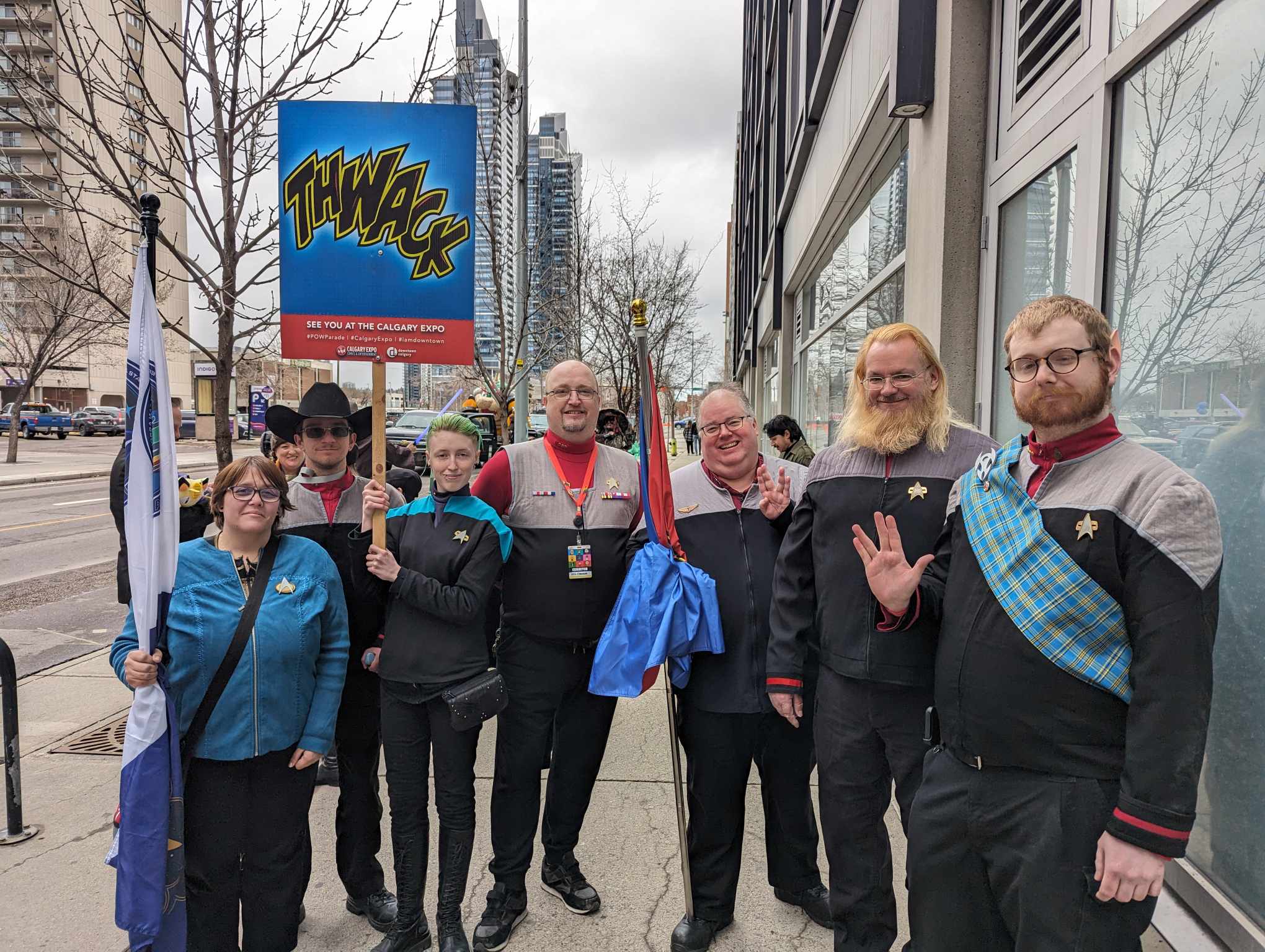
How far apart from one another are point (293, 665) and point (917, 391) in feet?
7.39

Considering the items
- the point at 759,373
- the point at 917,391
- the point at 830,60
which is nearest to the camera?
the point at 917,391

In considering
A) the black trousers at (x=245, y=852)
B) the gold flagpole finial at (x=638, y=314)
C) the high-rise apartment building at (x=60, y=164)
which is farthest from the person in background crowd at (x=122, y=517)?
the gold flagpole finial at (x=638, y=314)

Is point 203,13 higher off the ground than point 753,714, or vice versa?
point 203,13

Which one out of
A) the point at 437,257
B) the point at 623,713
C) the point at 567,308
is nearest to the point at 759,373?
the point at 567,308

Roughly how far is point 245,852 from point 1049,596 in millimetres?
2514

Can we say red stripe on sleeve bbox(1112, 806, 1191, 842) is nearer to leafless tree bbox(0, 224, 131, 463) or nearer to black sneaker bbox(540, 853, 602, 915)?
black sneaker bbox(540, 853, 602, 915)

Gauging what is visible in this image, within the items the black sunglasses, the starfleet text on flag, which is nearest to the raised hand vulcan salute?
the starfleet text on flag

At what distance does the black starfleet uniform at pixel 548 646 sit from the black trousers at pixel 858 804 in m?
0.99

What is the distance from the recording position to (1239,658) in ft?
7.88

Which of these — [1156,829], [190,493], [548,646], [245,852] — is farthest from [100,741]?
[1156,829]

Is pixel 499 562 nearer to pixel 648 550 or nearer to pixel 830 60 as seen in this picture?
pixel 648 550

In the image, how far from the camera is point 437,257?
310cm

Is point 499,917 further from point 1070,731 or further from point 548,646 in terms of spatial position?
point 1070,731

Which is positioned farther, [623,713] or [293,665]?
[623,713]
